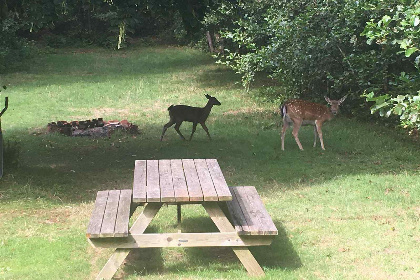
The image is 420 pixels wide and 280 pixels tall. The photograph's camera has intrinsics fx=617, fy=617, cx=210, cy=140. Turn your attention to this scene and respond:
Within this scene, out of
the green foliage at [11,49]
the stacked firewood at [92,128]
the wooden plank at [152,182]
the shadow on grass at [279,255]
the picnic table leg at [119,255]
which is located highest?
the wooden plank at [152,182]

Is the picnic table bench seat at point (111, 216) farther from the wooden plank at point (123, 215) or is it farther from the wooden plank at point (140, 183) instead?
the wooden plank at point (140, 183)

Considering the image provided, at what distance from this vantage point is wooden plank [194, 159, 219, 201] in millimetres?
4961

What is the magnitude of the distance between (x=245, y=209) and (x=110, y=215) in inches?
47.7

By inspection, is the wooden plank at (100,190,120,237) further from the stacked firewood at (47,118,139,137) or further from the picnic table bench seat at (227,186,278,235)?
the stacked firewood at (47,118,139,137)

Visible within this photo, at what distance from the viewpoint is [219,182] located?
545cm

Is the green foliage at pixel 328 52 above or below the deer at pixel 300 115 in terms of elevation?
above

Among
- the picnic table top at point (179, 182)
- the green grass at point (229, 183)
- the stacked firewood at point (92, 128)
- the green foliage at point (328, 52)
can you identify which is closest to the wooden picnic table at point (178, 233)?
the picnic table top at point (179, 182)

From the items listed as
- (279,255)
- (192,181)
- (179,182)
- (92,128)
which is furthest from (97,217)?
(92,128)

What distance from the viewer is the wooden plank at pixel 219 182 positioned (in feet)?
16.3

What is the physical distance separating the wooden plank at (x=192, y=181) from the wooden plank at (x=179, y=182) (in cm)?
3

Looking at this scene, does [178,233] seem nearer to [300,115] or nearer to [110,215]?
[110,215]

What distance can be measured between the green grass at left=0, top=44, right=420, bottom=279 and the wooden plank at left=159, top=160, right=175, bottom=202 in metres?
0.72

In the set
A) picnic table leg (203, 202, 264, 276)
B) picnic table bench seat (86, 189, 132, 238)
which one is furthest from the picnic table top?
picnic table bench seat (86, 189, 132, 238)

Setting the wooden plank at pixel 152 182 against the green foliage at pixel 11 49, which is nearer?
the wooden plank at pixel 152 182
